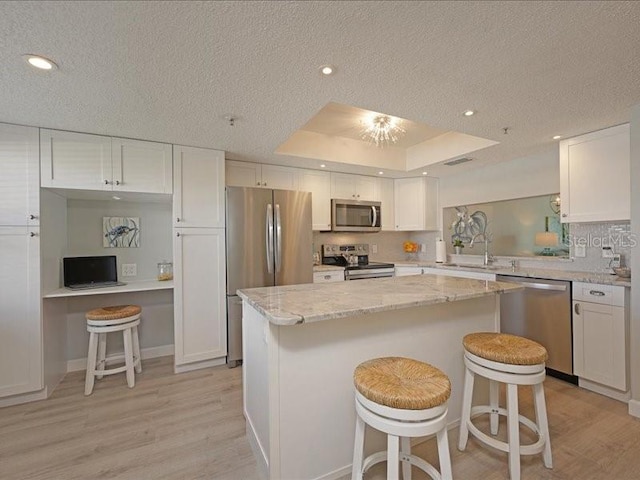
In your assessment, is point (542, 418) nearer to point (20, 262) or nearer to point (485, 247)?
point (485, 247)

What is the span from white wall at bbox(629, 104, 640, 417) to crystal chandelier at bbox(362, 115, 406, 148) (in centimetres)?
181

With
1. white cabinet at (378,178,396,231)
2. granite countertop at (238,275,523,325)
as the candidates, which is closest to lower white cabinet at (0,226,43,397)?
granite countertop at (238,275,523,325)

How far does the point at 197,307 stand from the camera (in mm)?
2936

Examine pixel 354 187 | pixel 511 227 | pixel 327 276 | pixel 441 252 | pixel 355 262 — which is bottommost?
pixel 327 276

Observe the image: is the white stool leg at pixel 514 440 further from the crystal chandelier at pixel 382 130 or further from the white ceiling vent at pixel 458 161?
the white ceiling vent at pixel 458 161

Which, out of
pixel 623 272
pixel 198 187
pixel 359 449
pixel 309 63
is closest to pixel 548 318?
pixel 623 272

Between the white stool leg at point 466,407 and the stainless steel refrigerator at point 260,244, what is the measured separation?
1960mm

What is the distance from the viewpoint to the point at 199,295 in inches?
116

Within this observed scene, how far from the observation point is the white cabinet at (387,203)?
449 cm

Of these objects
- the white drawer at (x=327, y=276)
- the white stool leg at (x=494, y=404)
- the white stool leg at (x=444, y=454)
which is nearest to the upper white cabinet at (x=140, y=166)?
the white drawer at (x=327, y=276)

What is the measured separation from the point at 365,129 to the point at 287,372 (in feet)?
9.25

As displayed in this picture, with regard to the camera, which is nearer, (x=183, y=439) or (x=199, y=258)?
(x=183, y=439)

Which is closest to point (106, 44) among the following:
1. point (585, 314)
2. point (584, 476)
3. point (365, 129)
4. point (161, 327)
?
point (365, 129)

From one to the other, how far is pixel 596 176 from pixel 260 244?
324 cm
